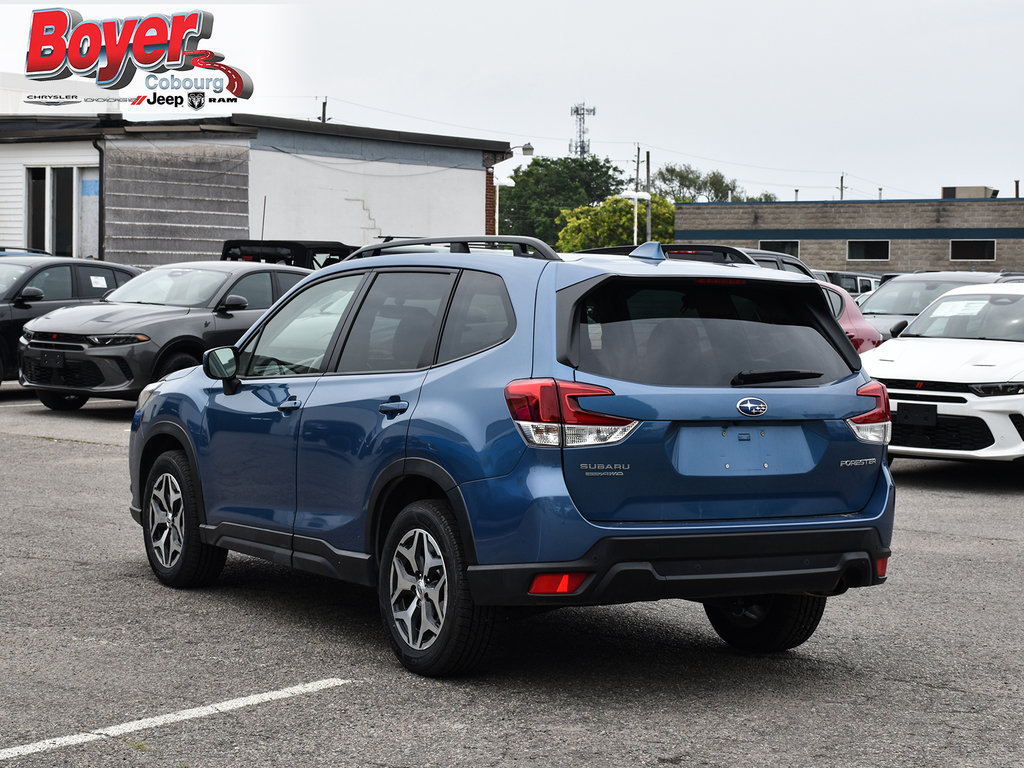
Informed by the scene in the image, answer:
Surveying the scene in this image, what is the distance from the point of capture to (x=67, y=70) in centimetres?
3859

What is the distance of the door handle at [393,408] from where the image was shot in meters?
5.61

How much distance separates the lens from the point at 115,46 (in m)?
37.4

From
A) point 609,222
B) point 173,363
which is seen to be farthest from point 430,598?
point 609,222

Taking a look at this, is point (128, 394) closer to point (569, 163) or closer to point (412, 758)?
point (412, 758)

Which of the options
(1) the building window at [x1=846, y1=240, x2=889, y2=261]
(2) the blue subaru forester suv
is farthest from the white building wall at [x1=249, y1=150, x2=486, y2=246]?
(1) the building window at [x1=846, y1=240, x2=889, y2=261]

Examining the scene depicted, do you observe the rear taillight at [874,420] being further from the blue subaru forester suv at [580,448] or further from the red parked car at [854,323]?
the red parked car at [854,323]

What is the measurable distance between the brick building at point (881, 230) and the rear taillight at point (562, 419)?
2373 inches

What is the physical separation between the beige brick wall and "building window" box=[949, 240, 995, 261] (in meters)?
0.18

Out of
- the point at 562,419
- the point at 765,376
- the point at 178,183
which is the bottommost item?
the point at 562,419

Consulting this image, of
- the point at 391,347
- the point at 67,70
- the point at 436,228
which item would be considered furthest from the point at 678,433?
the point at 67,70

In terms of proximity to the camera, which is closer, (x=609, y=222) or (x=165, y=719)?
(x=165, y=719)

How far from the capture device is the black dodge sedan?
15.2m

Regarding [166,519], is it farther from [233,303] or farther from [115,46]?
[115,46]

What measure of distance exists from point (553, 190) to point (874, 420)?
12573 centimetres
